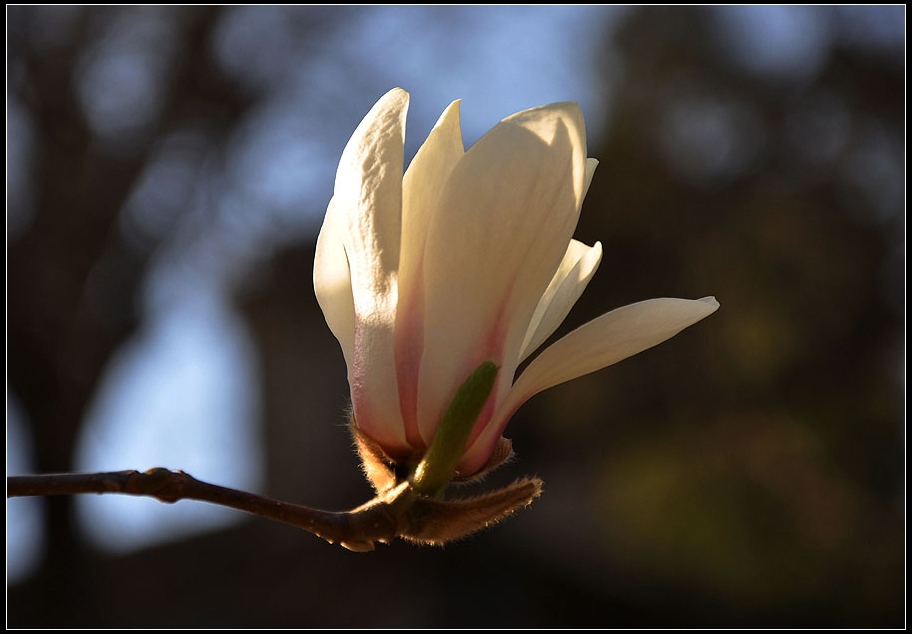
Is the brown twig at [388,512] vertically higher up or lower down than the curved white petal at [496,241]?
lower down

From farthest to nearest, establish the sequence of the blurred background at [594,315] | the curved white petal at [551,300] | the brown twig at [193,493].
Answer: the blurred background at [594,315], the curved white petal at [551,300], the brown twig at [193,493]

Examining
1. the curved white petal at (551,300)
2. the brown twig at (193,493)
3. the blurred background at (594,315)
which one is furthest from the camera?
the blurred background at (594,315)

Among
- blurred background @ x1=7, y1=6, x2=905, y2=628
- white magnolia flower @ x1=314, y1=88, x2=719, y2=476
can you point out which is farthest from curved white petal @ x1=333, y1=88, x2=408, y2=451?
blurred background @ x1=7, y1=6, x2=905, y2=628

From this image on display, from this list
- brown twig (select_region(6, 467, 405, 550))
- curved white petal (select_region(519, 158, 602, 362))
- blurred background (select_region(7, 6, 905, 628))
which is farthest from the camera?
blurred background (select_region(7, 6, 905, 628))

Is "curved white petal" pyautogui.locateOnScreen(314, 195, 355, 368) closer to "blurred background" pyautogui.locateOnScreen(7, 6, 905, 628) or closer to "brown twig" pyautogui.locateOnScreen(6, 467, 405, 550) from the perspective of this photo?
"brown twig" pyautogui.locateOnScreen(6, 467, 405, 550)

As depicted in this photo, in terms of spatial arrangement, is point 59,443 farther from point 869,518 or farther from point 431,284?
point 431,284

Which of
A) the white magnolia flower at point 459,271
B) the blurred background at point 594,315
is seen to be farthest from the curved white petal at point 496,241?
the blurred background at point 594,315

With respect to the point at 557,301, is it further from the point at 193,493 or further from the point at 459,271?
the point at 193,493

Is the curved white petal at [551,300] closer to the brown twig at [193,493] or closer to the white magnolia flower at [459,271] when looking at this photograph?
the white magnolia flower at [459,271]
